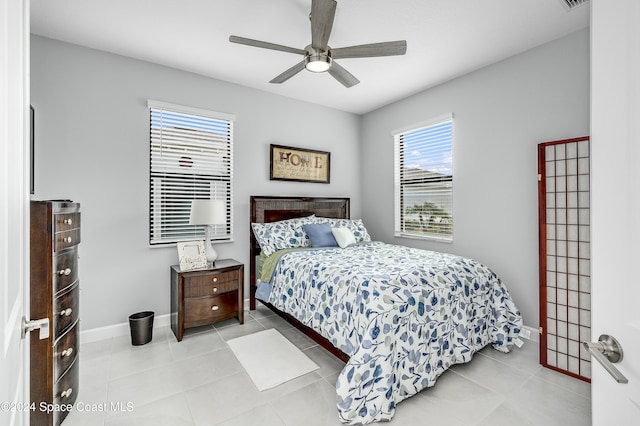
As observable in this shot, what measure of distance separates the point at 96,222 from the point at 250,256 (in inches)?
64.5

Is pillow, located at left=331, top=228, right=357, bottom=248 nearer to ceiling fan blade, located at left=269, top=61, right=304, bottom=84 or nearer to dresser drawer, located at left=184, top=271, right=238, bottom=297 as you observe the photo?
dresser drawer, located at left=184, top=271, right=238, bottom=297

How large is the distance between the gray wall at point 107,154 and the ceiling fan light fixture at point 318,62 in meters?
1.72

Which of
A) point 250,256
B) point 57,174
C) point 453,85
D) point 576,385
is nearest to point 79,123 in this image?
point 57,174

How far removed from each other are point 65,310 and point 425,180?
3.85 metres

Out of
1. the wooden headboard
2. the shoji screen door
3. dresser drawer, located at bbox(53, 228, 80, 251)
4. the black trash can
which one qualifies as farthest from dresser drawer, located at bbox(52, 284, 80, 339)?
the shoji screen door

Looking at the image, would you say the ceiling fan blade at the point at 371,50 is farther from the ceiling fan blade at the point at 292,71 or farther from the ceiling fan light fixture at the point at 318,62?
the ceiling fan blade at the point at 292,71

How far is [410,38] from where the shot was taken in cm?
273

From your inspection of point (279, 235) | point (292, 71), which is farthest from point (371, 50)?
point (279, 235)

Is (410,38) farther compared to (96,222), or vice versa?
(96,222)

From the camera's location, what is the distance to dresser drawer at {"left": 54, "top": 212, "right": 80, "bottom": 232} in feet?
5.48

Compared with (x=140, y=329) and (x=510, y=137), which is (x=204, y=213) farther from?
(x=510, y=137)
